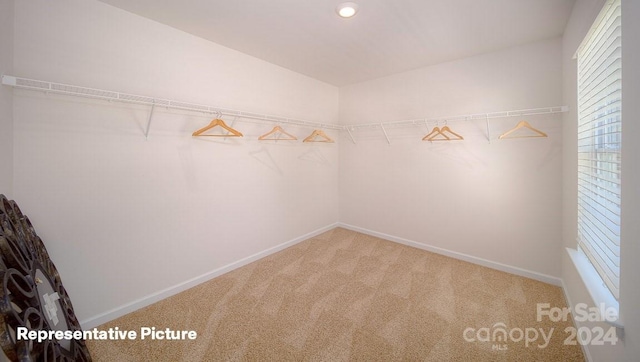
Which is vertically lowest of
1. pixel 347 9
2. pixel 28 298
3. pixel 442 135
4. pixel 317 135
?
pixel 28 298

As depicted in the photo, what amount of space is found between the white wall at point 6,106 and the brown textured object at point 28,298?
0.20m

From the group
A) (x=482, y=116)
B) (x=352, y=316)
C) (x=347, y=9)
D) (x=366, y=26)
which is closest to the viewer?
(x=347, y=9)

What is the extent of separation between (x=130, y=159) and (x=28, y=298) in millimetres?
1227

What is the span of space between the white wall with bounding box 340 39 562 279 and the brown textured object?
11.1ft

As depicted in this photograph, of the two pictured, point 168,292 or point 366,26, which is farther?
point 168,292

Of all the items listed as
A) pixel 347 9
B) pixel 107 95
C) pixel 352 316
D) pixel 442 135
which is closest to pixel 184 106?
pixel 107 95

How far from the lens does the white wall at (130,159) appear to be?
164 cm

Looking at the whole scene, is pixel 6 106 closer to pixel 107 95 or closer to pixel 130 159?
pixel 107 95

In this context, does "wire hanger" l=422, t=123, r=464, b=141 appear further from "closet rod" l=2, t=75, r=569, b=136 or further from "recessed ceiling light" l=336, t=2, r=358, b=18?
"recessed ceiling light" l=336, t=2, r=358, b=18

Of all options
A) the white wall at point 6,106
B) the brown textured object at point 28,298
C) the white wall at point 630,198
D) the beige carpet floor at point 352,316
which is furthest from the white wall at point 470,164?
the white wall at point 6,106

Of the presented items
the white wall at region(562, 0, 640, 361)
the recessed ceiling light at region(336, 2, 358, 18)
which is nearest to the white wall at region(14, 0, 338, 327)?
the recessed ceiling light at region(336, 2, 358, 18)

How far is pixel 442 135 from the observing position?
9.57 ft

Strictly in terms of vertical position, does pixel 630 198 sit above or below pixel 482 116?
below

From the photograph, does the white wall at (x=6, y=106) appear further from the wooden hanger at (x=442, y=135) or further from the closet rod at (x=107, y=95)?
the wooden hanger at (x=442, y=135)
